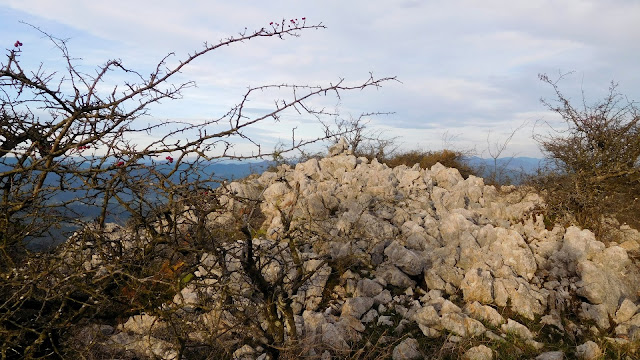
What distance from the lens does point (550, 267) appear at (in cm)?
769

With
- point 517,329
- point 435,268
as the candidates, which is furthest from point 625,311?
point 435,268

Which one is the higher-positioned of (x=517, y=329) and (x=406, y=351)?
(x=517, y=329)

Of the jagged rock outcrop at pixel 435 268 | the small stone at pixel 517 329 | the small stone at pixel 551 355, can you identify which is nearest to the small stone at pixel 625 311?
the jagged rock outcrop at pixel 435 268

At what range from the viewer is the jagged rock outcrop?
5977 millimetres

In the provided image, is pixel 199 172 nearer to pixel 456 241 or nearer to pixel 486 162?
pixel 456 241

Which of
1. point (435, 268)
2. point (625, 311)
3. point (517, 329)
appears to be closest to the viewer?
point (517, 329)

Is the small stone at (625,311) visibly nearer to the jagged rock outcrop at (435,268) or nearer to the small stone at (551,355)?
the jagged rock outcrop at (435,268)

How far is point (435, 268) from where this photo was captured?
7340 millimetres

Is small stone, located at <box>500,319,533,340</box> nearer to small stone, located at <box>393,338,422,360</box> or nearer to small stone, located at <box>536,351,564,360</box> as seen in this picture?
small stone, located at <box>536,351,564,360</box>

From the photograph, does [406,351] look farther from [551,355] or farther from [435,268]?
[435,268]

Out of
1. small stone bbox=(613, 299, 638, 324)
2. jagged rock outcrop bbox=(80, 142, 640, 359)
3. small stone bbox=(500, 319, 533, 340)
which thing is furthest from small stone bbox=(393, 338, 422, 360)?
small stone bbox=(613, 299, 638, 324)

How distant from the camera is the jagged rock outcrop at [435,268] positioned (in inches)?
235

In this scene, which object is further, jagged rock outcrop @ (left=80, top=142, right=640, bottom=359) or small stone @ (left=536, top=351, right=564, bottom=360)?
jagged rock outcrop @ (left=80, top=142, right=640, bottom=359)

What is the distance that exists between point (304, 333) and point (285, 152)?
11.8 ft
